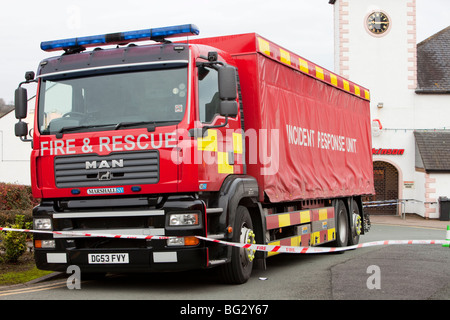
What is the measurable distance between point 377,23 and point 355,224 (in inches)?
909

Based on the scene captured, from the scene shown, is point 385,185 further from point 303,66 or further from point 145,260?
point 145,260

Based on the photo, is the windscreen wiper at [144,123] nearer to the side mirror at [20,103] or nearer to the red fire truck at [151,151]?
the red fire truck at [151,151]

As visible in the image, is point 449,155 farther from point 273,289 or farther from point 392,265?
point 273,289

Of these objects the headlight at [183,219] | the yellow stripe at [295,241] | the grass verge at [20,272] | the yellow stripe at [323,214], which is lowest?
the grass verge at [20,272]

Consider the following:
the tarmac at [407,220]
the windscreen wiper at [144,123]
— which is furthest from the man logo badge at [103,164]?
the tarmac at [407,220]

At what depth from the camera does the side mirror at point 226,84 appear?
8.14 meters

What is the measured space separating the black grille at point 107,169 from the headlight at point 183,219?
510 mm

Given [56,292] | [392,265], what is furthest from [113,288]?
[392,265]

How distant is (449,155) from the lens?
34.1 m

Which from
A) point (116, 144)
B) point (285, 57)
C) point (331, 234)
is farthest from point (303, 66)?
point (116, 144)
